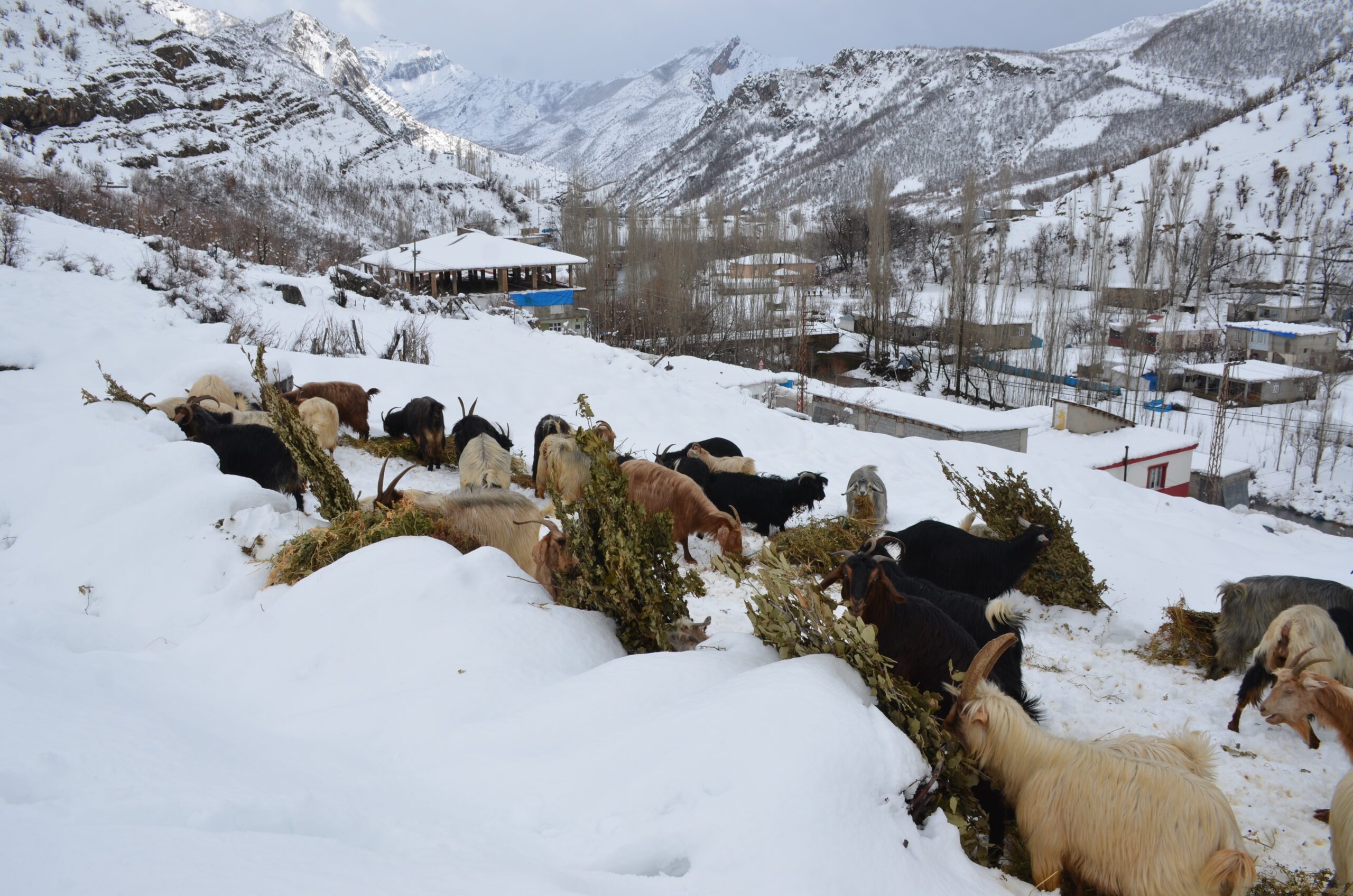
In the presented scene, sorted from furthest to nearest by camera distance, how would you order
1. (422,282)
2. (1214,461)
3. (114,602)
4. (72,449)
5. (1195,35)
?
(1195,35)
(422,282)
(1214,461)
(72,449)
(114,602)

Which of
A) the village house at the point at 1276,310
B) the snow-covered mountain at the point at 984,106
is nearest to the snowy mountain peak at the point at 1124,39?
the snow-covered mountain at the point at 984,106

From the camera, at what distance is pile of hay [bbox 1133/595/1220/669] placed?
493 cm

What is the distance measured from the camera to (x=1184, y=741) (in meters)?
2.96

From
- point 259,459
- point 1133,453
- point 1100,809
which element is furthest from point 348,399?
point 1133,453

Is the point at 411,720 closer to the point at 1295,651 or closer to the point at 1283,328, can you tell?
the point at 1295,651

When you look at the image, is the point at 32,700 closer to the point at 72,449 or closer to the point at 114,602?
the point at 114,602

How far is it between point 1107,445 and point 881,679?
21155mm

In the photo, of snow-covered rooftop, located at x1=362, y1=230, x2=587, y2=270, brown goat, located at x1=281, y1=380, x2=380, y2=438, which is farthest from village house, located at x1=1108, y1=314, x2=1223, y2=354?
brown goat, located at x1=281, y1=380, x2=380, y2=438

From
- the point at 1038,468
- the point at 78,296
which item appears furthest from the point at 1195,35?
the point at 78,296

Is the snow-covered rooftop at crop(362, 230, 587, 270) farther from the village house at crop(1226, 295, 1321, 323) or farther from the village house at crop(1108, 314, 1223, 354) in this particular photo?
the village house at crop(1226, 295, 1321, 323)

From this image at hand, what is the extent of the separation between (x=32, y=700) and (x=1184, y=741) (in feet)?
13.0

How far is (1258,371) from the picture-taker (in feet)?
110

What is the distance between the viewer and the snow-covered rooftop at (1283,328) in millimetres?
36156

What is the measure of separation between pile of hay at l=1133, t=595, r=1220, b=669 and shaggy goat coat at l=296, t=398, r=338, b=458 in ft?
25.1
